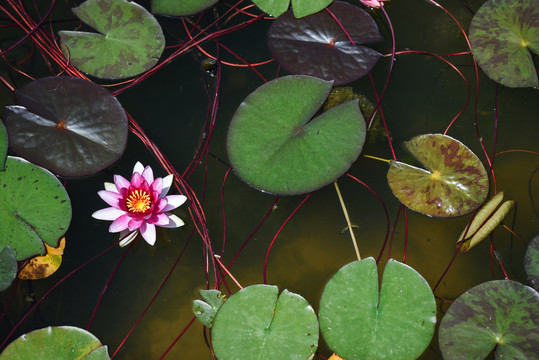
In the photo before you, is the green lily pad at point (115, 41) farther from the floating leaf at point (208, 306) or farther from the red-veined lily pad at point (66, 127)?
the floating leaf at point (208, 306)

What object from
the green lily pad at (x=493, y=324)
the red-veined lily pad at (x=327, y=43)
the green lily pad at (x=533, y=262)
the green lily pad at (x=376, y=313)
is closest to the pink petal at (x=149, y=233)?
the green lily pad at (x=376, y=313)

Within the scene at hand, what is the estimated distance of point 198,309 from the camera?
244 cm

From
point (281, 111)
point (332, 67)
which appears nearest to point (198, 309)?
point (281, 111)

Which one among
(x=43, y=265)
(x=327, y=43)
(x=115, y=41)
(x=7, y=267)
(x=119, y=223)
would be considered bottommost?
(x=43, y=265)

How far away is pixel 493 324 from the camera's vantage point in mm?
2328

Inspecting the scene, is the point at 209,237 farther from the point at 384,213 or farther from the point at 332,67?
the point at 332,67

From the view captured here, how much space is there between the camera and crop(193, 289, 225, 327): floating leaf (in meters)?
2.43

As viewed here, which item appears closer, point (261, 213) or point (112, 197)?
point (112, 197)

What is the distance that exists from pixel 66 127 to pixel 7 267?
845mm

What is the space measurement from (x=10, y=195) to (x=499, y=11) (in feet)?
10.3

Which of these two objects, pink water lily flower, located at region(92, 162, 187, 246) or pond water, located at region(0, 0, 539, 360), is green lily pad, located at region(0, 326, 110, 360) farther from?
pink water lily flower, located at region(92, 162, 187, 246)

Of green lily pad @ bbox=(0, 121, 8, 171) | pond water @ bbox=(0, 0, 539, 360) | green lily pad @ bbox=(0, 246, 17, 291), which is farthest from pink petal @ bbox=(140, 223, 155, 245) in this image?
green lily pad @ bbox=(0, 121, 8, 171)

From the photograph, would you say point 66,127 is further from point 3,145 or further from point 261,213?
point 261,213

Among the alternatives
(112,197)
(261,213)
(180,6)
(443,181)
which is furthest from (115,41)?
(443,181)
